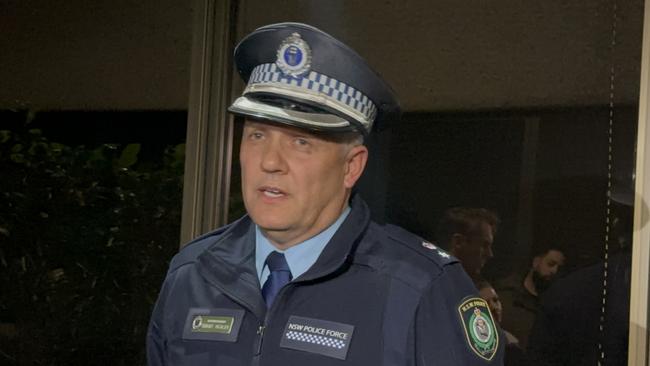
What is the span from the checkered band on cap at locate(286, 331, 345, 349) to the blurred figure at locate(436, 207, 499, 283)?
58cm

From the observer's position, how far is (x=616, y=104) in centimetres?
193

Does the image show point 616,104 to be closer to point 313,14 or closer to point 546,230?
point 546,230

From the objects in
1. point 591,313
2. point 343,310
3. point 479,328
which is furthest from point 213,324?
point 591,313

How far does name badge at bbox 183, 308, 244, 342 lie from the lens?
63.1 inches

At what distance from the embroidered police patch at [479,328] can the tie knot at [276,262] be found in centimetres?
31

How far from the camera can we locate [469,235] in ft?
6.78

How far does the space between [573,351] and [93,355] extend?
52.2 inches

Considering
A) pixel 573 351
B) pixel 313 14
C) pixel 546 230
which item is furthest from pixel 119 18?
pixel 573 351

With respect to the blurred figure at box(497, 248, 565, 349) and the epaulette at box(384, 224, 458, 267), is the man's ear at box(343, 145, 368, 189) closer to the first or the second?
the epaulette at box(384, 224, 458, 267)

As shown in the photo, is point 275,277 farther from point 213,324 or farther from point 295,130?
point 295,130

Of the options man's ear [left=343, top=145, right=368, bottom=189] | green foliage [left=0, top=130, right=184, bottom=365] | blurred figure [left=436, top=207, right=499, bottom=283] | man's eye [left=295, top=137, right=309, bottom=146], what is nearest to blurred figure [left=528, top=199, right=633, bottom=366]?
blurred figure [left=436, top=207, right=499, bottom=283]

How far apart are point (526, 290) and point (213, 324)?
2.36 ft

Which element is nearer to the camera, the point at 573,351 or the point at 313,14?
the point at 573,351

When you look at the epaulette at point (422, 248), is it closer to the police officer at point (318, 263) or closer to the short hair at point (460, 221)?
the police officer at point (318, 263)
